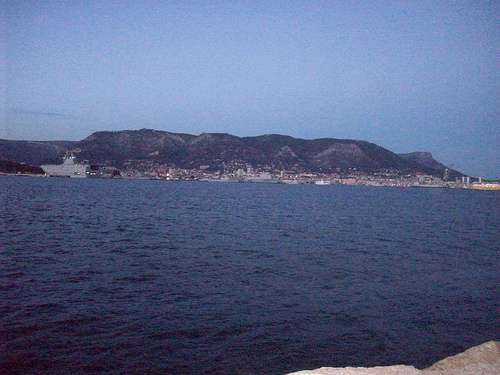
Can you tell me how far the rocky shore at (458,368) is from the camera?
4.46 metres

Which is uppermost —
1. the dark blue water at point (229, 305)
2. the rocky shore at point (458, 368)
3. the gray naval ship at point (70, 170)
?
the rocky shore at point (458, 368)

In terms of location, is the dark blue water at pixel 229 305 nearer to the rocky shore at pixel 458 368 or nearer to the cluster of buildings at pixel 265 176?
the rocky shore at pixel 458 368

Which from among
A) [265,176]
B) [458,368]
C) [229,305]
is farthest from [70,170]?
[458,368]

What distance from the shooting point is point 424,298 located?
11.0m

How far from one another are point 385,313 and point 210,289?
14.4ft

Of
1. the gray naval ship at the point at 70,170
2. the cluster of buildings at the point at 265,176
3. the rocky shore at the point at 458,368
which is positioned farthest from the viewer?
the cluster of buildings at the point at 265,176

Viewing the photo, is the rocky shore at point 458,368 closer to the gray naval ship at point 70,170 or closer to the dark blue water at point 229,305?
the dark blue water at point 229,305

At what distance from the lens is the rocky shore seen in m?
4.46

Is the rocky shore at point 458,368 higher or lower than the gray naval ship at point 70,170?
higher

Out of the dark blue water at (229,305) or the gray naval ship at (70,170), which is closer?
the dark blue water at (229,305)

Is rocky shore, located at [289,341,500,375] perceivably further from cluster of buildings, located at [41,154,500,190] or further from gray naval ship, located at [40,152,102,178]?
cluster of buildings, located at [41,154,500,190]

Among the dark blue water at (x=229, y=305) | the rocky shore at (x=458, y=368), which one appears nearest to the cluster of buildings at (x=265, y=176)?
the dark blue water at (x=229, y=305)

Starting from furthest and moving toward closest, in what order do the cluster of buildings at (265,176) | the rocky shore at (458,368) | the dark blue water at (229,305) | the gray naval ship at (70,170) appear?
→ the cluster of buildings at (265,176) < the gray naval ship at (70,170) < the dark blue water at (229,305) < the rocky shore at (458,368)

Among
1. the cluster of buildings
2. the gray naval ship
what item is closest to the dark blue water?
the gray naval ship
